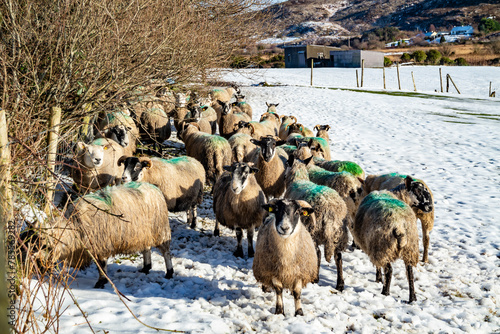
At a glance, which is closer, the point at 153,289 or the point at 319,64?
the point at 153,289

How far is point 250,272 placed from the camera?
584 centimetres

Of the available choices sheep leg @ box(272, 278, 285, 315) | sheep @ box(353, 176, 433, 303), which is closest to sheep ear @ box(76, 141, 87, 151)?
sheep leg @ box(272, 278, 285, 315)

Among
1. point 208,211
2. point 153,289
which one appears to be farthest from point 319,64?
point 153,289

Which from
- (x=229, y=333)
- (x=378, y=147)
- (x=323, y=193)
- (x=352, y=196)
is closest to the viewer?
(x=229, y=333)

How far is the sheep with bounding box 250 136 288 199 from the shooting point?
8.00 m

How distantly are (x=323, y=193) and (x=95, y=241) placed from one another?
3089 mm

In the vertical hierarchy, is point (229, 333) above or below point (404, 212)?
below

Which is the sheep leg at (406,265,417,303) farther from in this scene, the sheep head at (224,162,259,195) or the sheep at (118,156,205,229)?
the sheep at (118,156,205,229)

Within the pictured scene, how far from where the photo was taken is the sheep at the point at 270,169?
26.2 ft

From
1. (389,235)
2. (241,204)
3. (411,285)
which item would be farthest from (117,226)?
(411,285)

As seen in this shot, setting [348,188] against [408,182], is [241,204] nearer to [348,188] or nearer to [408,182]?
[348,188]

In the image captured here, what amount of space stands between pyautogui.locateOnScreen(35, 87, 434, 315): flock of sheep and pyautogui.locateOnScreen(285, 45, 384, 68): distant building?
4774cm

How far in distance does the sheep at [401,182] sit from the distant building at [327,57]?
159ft

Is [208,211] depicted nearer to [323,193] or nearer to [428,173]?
[323,193]
